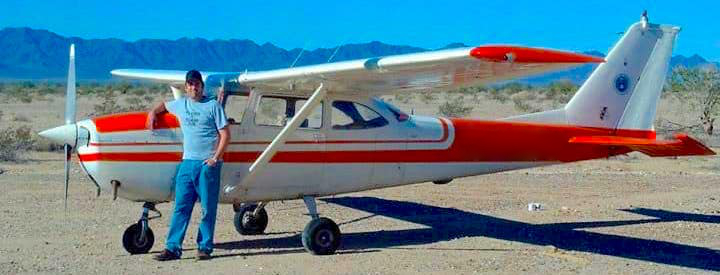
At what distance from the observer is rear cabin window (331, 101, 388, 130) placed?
9.44 meters

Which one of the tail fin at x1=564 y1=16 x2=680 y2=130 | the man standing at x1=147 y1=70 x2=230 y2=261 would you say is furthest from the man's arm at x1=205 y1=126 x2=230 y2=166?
the tail fin at x1=564 y1=16 x2=680 y2=130

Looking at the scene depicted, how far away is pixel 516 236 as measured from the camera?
33.8 ft

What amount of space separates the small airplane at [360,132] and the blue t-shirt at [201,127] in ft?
1.07

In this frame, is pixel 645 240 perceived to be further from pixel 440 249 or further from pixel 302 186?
pixel 302 186

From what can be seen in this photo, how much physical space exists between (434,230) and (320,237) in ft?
7.15

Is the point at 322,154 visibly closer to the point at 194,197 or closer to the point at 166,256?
the point at 194,197

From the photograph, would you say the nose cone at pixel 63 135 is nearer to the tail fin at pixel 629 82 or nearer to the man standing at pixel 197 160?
the man standing at pixel 197 160

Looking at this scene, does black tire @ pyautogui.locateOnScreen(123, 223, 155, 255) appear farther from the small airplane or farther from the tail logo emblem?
the tail logo emblem

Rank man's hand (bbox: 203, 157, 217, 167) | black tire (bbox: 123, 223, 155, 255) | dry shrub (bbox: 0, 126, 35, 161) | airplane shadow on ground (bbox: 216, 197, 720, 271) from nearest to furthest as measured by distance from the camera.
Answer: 1. man's hand (bbox: 203, 157, 217, 167)
2. black tire (bbox: 123, 223, 155, 255)
3. airplane shadow on ground (bbox: 216, 197, 720, 271)
4. dry shrub (bbox: 0, 126, 35, 161)

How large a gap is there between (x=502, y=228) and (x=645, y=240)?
1.68 meters

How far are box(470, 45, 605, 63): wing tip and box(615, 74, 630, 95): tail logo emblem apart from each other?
476cm

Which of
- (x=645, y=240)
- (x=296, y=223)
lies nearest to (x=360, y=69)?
(x=296, y=223)

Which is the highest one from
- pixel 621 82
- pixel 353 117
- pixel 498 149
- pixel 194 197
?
pixel 621 82

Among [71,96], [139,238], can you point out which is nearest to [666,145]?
[139,238]
